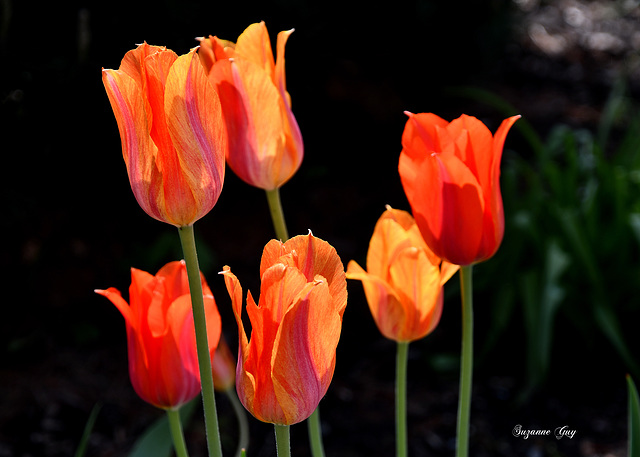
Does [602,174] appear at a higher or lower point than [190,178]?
lower

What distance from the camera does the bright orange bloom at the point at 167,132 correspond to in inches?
26.6

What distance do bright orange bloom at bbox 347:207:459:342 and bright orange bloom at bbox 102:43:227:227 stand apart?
0.28m

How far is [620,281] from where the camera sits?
253 cm

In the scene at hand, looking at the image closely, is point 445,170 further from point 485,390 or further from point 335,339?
point 485,390

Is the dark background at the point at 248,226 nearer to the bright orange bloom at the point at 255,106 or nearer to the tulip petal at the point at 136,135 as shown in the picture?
the bright orange bloom at the point at 255,106

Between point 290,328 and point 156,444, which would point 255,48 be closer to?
point 290,328

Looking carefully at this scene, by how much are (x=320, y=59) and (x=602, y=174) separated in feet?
3.72

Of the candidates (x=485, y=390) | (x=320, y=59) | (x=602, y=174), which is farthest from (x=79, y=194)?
(x=602, y=174)

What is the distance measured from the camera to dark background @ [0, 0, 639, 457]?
229 centimetres

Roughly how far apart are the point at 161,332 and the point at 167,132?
0.90 ft

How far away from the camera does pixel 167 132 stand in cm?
71

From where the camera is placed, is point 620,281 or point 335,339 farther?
point 620,281

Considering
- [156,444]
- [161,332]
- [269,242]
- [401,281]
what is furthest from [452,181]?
[156,444]

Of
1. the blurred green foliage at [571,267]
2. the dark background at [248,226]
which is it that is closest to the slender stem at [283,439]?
the dark background at [248,226]
